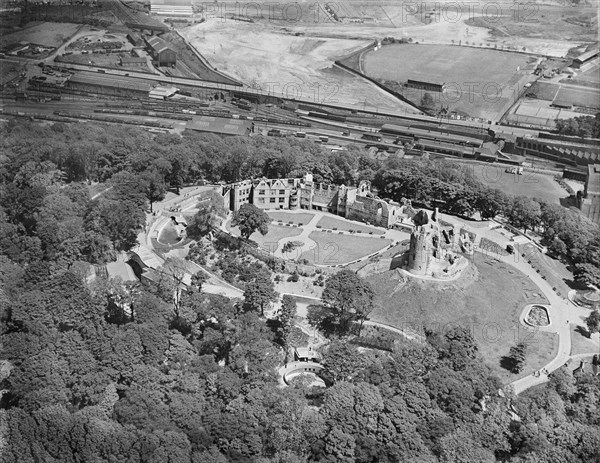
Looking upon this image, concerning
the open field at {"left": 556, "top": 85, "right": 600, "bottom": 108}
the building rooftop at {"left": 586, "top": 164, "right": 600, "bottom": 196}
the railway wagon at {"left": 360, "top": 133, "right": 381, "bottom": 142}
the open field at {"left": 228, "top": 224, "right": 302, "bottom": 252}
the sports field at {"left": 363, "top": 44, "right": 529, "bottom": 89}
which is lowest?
the railway wagon at {"left": 360, "top": 133, "right": 381, "bottom": 142}

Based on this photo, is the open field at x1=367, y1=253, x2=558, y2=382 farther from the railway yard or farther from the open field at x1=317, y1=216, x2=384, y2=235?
the railway yard

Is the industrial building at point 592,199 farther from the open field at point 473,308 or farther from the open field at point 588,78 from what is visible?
the open field at point 588,78

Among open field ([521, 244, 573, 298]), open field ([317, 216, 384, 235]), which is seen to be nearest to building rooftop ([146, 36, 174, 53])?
open field ([317, 216, 384, 235])

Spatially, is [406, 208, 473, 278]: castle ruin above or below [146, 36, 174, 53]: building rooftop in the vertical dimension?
below

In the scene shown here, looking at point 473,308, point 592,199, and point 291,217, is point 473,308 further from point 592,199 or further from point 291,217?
point 592,199

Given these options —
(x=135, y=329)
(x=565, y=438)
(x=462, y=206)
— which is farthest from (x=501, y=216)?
(x=135, y=329)

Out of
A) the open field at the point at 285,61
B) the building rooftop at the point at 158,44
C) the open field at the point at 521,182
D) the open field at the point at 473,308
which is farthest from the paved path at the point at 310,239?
the building rooftop at the point at 158,44
